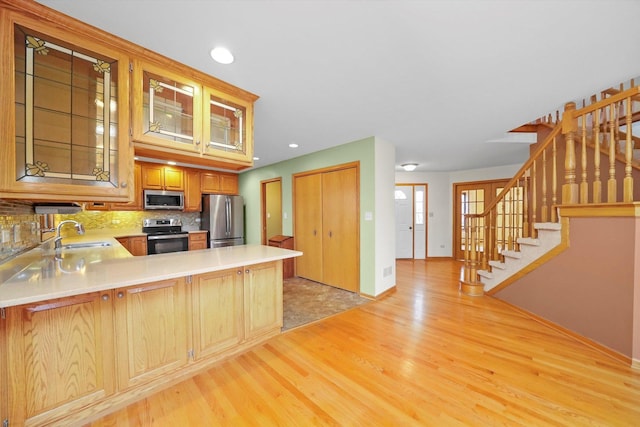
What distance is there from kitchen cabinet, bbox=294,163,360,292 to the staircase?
1.93 metres

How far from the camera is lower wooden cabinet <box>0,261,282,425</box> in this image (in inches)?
47.9

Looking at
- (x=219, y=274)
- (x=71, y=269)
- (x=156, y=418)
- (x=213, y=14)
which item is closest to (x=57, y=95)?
(x=213, y=14)

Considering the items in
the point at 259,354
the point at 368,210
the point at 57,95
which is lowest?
the point at 259,354

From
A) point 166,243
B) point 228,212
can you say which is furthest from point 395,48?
point 166,243

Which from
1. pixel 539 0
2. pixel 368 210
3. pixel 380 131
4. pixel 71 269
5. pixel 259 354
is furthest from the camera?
pixel 368 210

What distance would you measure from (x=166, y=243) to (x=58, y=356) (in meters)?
3.36

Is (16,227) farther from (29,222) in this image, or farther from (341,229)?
(341,229)

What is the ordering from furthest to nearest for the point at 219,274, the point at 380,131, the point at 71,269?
the point at 380,131, the point at 219,274, the point at 71,269

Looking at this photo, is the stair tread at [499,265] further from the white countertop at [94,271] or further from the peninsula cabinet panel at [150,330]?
the peninsula cabinet panel at [150,330]

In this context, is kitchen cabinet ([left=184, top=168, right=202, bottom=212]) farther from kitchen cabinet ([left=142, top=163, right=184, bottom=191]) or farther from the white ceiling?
the white ceiling

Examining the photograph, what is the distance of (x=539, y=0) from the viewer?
1.24 meters

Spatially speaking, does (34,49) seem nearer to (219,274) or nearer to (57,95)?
(57,95)

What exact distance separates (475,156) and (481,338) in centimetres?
366

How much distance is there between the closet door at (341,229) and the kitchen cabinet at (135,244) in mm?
3192
